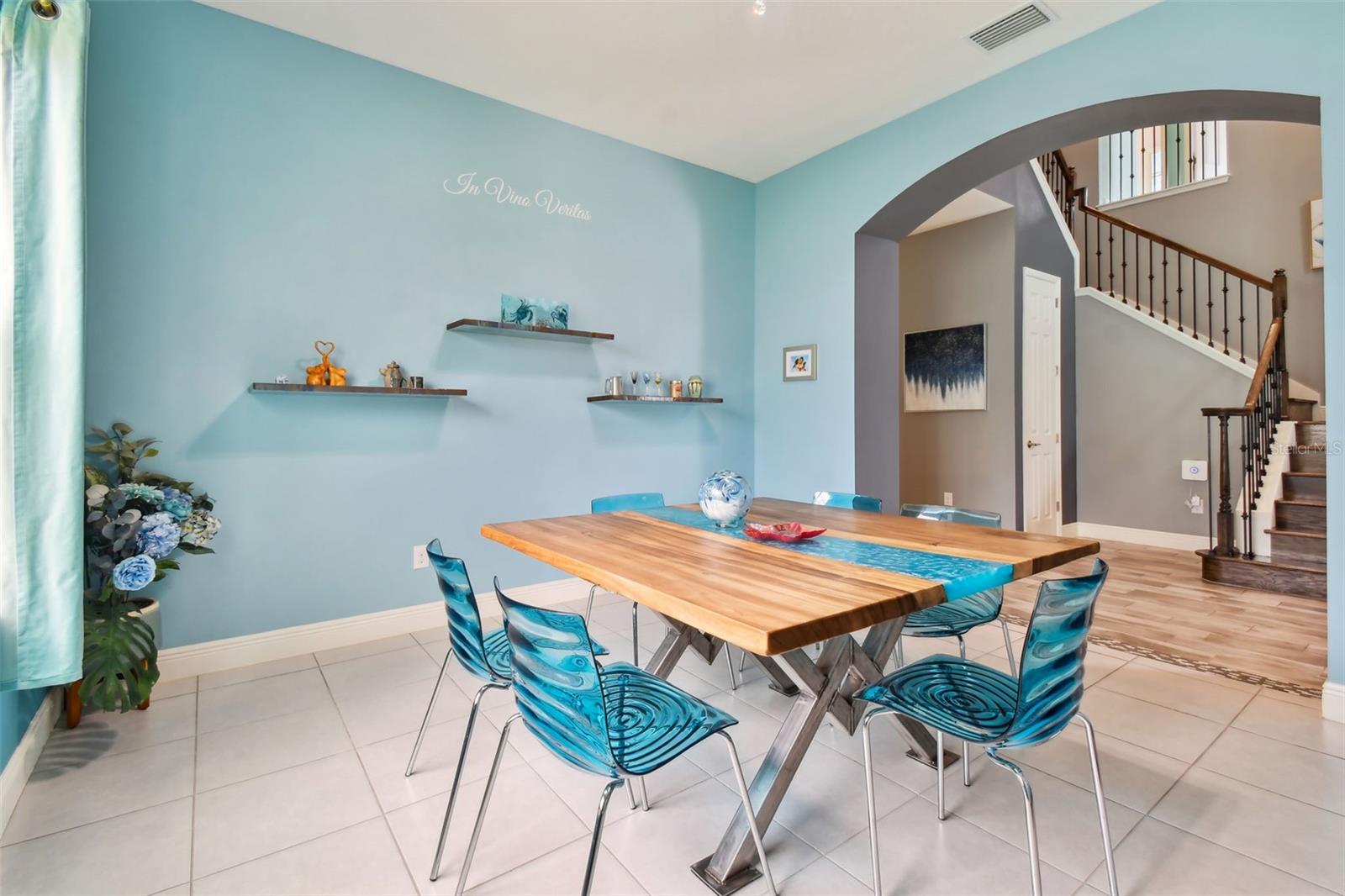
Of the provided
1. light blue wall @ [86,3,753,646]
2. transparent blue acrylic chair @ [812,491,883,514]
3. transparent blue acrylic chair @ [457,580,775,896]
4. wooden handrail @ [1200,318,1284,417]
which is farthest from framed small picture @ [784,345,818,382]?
transparent blue acrylic chair @ [457,580,775,896]

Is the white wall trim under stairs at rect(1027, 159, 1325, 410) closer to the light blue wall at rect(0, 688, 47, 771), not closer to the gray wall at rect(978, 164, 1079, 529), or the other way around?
the gray wall at rect(978, 164, 1079, 529)

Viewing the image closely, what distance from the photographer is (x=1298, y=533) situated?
4.08 metres

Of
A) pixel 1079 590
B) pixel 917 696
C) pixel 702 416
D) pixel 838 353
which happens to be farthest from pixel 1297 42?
pixel 702 416

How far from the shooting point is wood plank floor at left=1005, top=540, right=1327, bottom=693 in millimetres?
2826

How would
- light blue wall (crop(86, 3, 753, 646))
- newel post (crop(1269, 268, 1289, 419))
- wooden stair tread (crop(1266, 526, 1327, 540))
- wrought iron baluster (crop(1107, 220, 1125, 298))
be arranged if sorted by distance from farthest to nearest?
wrought iron baluster (crop(1107, 220, 1125, 298)) < newel post (crop(1269, 268, 1289, 419)) < wooden stair tread (crop(1266, 526, 1327, 540)) < light blue wall (crop(86, 3, 753, 646))

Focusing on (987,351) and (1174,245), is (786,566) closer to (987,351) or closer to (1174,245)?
(987,351)

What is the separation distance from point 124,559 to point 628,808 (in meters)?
1.96

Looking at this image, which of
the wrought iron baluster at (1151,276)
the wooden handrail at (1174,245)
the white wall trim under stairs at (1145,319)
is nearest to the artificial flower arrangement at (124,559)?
the white wall trim under stairs at (1145,319)

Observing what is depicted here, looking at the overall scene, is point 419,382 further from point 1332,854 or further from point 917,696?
point 1332,854

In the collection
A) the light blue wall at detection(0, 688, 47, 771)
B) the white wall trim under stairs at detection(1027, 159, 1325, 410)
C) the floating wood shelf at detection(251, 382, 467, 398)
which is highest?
the white wall trim under stairs at detection(1027, 159, 1325, 410)

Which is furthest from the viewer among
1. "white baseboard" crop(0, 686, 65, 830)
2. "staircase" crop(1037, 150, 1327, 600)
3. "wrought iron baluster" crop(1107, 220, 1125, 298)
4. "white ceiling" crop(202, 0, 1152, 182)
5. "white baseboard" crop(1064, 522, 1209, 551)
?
"wrought iron baluster" crop(1107, 220, 1125, 298)

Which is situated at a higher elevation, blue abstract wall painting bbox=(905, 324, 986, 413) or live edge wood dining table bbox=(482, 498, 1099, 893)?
blue abstract wall painting bbox=(905, 324, 986, 413)

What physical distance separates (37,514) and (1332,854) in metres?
3.55

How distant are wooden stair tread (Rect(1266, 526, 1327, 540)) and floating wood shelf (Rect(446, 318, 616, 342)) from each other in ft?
14.4
